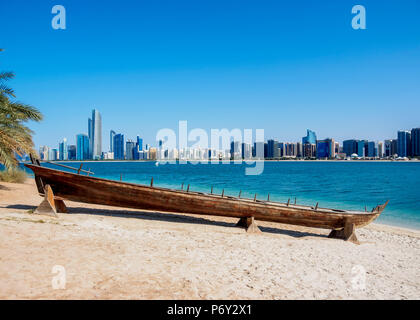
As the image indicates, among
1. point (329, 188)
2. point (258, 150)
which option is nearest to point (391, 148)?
point (258, 150)

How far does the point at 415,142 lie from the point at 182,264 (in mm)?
189557

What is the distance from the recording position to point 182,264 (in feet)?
18.7

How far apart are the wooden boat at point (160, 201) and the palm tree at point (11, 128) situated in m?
2.57

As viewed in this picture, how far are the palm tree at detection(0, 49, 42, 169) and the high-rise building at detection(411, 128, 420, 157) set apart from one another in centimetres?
18258

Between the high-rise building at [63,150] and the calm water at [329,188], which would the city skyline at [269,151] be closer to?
the high-rise building at [63,150]

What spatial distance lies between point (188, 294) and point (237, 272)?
4.93 ft

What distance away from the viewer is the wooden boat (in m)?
9.46

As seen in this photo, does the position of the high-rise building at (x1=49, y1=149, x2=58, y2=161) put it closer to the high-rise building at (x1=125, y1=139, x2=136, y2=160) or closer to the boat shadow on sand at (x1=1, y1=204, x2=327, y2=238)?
the high-rise building at (x1=125, y1=139, x2=136, y2=160)

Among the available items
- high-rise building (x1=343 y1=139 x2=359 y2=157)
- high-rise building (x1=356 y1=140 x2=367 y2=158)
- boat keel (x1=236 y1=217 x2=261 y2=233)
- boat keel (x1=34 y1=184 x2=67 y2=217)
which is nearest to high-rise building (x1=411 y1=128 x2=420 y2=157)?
high-rise building (x1=356 y1=140 x2=367 y2=158)

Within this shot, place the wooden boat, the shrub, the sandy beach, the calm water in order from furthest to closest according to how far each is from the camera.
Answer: the calm water
the shrub
the wooden boat
the sandy beach
